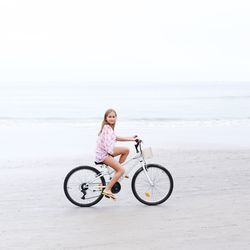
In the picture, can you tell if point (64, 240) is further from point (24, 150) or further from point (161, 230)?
point (24, 150)

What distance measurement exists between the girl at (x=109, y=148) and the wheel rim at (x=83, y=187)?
0.69 feet

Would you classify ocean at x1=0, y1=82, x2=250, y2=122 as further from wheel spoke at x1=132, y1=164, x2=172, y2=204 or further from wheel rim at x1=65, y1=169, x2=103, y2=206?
wheel rim at x1=65, y1=169, x2=103, y2=206

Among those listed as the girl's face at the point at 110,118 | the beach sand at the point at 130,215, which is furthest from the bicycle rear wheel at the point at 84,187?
the girl's face at the point at 110,118

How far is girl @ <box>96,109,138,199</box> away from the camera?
8547 mm

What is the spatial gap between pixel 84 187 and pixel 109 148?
76cm

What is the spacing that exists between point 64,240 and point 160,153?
7.99 m

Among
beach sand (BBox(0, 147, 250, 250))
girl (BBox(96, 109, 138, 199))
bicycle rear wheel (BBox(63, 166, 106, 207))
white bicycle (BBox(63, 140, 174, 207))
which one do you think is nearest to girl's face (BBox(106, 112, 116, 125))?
girl (BBox(96, 109, 138, 199))

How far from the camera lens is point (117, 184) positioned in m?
8.73

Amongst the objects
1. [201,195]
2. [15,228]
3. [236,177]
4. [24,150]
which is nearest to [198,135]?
[24,150]

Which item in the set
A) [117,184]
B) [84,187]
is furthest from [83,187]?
[117,184]

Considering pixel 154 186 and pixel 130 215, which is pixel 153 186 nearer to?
pixel 154 186

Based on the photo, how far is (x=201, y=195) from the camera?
9430mm

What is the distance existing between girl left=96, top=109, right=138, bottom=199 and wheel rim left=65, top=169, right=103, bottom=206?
21cm

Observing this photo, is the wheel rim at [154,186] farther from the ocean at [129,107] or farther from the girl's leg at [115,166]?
the ocean at [129,107]
